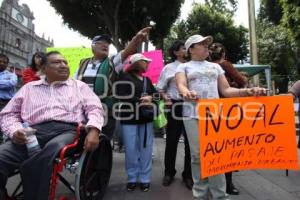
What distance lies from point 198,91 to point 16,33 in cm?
5976

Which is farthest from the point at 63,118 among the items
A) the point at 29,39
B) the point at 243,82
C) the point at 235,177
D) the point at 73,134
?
the point at 29,39

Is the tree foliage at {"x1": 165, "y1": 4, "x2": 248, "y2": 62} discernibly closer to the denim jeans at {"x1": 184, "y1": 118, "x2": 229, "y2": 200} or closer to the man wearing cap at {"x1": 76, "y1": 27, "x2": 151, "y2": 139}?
the man wearing cap at {"x1": 76, "y1": 27, "x2": 151, "y2": 139}

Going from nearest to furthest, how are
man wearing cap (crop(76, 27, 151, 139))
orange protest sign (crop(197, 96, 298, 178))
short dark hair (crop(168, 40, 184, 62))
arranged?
orange protest sign (crop(197, 96, 298, 178))
man wearing cap (crop(76, 27, 151, 139))
short dark hair (crop(168, 40, 184, 62))

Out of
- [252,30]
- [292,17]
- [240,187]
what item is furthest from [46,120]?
[292,17]

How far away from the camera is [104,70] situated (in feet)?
14.7

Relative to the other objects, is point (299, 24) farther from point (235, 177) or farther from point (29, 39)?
point (29, 39)

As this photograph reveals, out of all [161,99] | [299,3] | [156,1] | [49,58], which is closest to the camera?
[49,58]

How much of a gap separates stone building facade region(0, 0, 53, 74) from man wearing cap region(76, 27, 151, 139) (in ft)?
165

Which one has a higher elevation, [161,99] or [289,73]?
[289,73]

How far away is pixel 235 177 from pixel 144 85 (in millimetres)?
1614

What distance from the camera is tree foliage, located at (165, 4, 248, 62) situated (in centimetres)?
3089

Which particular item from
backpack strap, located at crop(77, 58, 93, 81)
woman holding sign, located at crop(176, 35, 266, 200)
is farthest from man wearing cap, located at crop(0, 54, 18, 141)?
woman holding sign, located at crop(176, 35, 266, 200)

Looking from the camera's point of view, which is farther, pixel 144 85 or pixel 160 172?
pixel 160 172

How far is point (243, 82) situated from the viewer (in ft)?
15.2
